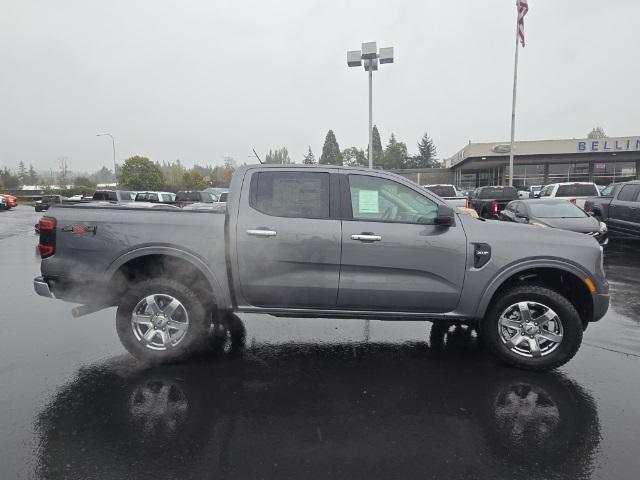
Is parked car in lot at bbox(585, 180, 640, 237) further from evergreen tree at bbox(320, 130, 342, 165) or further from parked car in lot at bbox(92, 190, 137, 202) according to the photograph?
evergreen tree at bbox(320, 130, 342, 165)

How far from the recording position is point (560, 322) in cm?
395

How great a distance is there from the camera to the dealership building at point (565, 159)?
37.2 meters

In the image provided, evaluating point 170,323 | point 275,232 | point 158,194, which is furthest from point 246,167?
point 158,194

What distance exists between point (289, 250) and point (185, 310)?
116 cm

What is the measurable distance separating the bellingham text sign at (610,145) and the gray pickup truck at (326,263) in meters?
39.9

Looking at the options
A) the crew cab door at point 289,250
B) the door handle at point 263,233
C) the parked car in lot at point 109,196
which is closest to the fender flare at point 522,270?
the crew cab door at point 289,250

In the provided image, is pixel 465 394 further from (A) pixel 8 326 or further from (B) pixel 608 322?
(A) pixel 8 326

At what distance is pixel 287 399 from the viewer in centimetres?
348

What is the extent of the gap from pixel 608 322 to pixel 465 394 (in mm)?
3148

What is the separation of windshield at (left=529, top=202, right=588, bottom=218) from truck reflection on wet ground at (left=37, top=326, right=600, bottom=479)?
25.8 feet

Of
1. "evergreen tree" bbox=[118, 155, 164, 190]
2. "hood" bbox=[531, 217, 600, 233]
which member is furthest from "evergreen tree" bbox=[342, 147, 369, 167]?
"hood" bbox=[531, 217, 600, 233]

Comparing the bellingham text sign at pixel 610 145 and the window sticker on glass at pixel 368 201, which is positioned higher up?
the bellingham text sign at pixel 610 145

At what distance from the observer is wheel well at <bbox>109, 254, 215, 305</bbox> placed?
4105 millimetres

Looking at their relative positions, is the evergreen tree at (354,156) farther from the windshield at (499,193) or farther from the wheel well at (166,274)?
the wheel well at (166,274)
